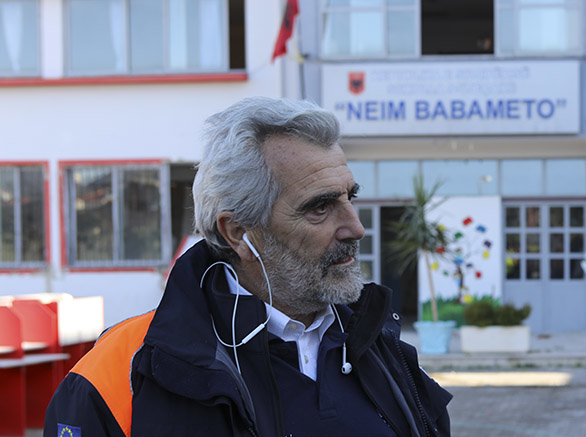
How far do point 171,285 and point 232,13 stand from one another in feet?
43.2

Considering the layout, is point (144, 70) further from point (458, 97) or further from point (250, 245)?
point (250, 245)

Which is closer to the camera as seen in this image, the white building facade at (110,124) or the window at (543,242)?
the white building facade at (110,124)

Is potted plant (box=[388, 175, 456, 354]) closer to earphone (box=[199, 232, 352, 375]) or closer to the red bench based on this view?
the red bench

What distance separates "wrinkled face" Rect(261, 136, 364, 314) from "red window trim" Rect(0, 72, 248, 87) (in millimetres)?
12118

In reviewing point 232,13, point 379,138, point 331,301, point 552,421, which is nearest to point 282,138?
point 331,301

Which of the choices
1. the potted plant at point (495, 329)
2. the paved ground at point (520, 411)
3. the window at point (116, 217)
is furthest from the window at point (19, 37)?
the paved ground at point (520, 411)

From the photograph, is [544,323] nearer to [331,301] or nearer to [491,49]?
[491,49]

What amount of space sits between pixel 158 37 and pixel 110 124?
1865 millimetres

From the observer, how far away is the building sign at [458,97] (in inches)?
542

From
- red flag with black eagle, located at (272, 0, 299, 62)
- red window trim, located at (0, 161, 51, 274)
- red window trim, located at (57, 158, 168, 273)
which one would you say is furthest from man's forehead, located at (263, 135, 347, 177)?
red window trim, located at (0, 161, 51, 274)

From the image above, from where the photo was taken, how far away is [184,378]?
66.3 inches

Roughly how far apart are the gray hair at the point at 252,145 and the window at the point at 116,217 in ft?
40.8

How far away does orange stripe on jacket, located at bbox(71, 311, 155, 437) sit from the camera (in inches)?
67.6

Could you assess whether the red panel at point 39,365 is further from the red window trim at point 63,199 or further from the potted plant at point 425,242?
the red window trim at point 63,199
